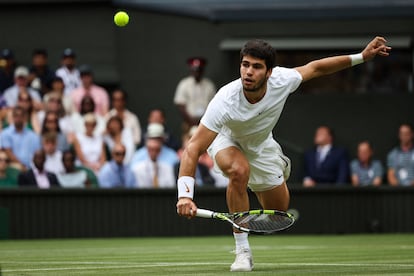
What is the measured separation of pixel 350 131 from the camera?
2070 cm

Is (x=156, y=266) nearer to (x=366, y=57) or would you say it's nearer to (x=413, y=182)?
(x=366, y=57)

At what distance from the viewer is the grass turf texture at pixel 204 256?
973 cm

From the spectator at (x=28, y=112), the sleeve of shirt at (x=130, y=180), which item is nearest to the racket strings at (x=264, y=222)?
the sleeve of shirt at (x=130, y=180)

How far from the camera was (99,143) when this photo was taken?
18609mm

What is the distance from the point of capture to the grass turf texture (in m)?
9.73

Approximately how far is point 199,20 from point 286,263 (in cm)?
1137

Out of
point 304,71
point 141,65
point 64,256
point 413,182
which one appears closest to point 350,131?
point 413,182

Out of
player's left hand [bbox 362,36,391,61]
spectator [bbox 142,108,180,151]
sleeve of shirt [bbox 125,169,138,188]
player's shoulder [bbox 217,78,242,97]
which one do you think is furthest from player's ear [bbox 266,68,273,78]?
spectator [bbox 142,108,180,151]

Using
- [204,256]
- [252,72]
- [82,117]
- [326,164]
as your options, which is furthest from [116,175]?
[252,72]

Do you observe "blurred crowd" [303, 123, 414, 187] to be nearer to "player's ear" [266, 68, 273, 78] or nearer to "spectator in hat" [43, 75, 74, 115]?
"spectator in hat" [43, 75, 74, 115]

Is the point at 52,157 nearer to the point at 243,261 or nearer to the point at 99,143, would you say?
the point at 99,143

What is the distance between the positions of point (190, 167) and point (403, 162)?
1007 centimetres

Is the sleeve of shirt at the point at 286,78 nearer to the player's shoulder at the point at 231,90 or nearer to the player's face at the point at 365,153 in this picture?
the player's shoulder at the point at 231,90

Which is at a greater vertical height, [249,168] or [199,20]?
[199,20]
